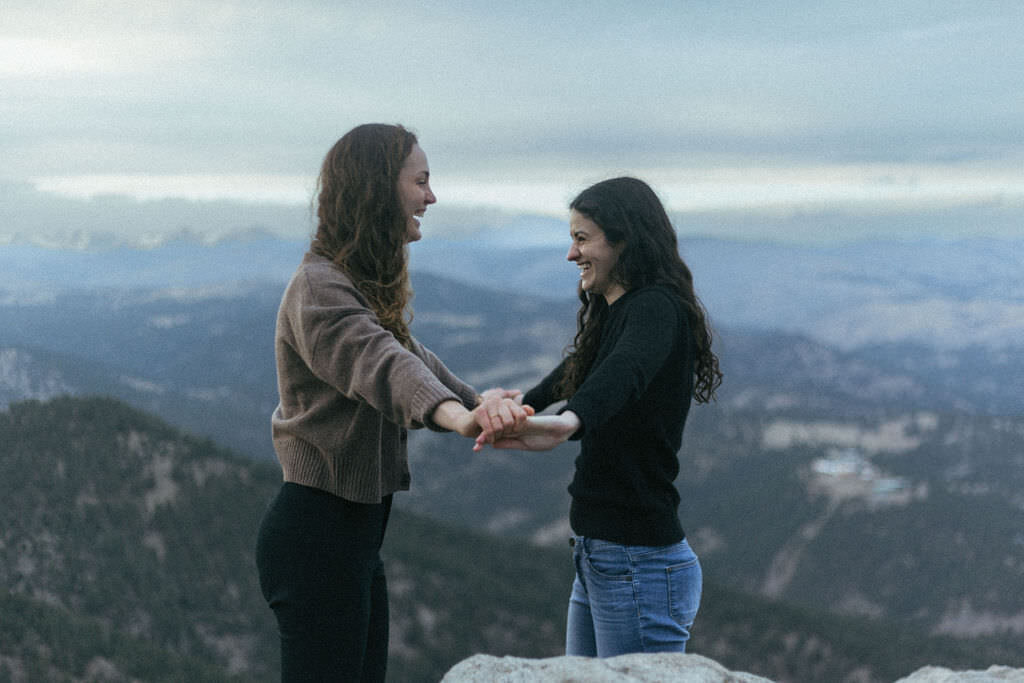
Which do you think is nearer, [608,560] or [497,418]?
[497,418]

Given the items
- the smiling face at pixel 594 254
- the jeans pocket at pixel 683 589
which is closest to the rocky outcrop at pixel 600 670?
the jeans pocket at pixel 683 589

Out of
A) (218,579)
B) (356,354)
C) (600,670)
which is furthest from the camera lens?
(218,579)

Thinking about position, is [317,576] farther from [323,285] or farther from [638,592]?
[638,592]

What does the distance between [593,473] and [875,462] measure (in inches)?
7172

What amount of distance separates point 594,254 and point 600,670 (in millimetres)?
2542

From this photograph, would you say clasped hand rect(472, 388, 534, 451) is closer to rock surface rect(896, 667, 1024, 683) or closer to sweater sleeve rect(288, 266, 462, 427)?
sweater sleeve rect(288, 266, 462, 427)

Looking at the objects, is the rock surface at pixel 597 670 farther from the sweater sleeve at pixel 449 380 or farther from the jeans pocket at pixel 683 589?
the sweater sleeve at pixel 449 380

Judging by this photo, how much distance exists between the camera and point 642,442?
17.8ft

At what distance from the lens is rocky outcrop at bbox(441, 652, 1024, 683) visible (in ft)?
18.5

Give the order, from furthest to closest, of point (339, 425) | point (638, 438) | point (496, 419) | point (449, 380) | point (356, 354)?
1. point (449, 380)
2. point (638, 438)
3. point (339, 425)
4. point (496, 419)
5. point (356, 354)

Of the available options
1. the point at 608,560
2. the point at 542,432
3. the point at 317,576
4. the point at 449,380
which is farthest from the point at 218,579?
the point at 542,432

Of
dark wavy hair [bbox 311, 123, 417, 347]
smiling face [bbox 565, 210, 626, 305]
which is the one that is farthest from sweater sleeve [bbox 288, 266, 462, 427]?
smiling face [bbox 565, 210, 626, 305]

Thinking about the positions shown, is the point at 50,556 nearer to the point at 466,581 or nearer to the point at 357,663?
the point at 466,581

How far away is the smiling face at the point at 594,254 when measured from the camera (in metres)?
5.61
